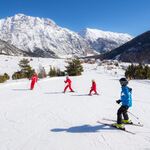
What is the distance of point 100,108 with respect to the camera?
16.5 meters

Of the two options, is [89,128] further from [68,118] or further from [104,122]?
[68,118]

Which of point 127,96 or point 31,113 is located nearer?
point 127,96

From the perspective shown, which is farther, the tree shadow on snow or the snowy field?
the tree shadow on snow

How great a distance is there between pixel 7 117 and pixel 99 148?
5999 millimetres

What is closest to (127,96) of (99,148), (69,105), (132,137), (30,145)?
(132,137)

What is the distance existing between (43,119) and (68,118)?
114 cm

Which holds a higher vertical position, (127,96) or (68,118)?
(127,96)

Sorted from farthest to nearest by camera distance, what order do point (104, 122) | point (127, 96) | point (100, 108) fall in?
point (100, 108), point (104, 122), point (127, 96)

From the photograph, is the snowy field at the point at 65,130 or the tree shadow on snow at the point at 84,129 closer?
the snowy field at the point at 65,130

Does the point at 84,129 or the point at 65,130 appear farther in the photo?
the point at 84,129

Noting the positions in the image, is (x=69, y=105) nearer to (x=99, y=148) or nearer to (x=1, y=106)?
(x=1, y=106)

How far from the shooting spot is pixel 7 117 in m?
13.8

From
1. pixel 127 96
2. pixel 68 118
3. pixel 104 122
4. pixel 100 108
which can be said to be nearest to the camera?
pixel 127 96

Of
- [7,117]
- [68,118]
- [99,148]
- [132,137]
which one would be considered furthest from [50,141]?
[7,117]
